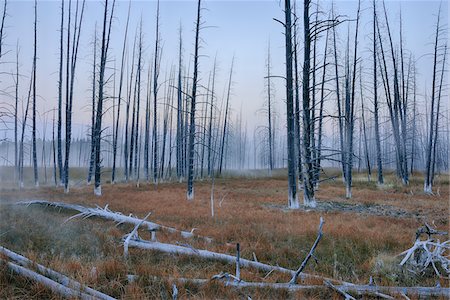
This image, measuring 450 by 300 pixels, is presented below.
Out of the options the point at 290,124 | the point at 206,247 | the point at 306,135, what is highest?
the point at 290,124

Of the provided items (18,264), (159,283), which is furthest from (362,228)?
(18,264)

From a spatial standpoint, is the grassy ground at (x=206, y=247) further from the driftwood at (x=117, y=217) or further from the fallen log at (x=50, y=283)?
the driftwood at (x=117, y=217)

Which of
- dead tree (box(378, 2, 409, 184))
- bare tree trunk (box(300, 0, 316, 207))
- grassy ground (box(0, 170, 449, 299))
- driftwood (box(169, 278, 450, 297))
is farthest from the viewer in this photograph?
dead tree (box(378, 2, 409, 184))

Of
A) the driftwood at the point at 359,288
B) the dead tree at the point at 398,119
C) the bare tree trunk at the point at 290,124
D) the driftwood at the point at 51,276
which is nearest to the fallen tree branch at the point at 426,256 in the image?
the driftwood at the point at 359,288

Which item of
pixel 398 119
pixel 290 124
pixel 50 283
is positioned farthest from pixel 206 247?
pixel 398 119

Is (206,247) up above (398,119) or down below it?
below

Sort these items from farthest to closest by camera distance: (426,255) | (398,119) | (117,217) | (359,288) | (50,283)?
(398,119)
(117,217)
(426,255)
(359,288)
(50,283)

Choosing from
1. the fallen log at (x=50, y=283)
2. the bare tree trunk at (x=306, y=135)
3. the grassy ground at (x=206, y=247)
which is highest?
the bare tree trunk at (x=306, y=135)

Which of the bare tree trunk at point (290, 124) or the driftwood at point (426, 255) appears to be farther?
the bare tree trunk at point (290, 124)

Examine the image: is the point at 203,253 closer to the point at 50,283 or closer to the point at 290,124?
the point at 50,283

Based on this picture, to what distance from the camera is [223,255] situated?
18.0 ft

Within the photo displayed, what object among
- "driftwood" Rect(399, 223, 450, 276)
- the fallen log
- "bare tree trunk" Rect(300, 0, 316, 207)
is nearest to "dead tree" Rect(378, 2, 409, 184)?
"bare tree trunk" Rect(300, 0, 316, 207)

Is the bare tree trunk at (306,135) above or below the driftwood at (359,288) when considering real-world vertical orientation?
above

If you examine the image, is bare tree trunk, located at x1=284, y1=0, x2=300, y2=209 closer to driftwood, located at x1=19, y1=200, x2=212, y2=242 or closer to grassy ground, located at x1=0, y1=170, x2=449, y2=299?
grassy ground, located at x1=0, y1=170, x2=449, y2=299
